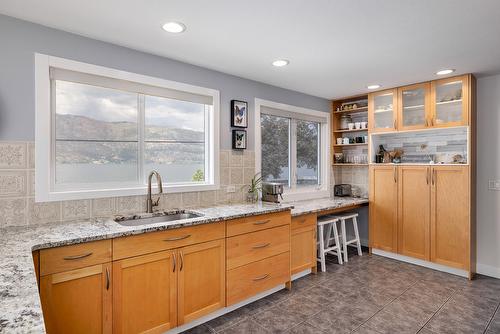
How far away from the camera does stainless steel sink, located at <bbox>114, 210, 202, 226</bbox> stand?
A: 95.8 inches

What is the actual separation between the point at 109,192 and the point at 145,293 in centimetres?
90

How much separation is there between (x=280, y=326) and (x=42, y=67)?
2.71m

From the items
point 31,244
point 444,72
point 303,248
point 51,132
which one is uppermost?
point 444,72

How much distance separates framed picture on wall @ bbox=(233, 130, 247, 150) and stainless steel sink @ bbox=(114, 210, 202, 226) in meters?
1.00

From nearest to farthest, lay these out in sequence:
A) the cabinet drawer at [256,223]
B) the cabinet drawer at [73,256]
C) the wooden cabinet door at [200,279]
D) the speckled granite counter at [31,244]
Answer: the speckled granite counter at [31,244]
the cabinet drawer at [73,256]
the wooden cabinet door at [200,279]
the cabinet drawer at [256,223]

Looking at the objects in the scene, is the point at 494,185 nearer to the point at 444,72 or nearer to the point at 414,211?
the point at 414,211

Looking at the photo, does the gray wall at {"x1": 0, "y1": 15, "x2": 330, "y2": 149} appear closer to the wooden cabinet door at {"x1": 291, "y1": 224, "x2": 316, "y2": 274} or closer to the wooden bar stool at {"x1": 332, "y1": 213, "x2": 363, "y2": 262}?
the wooden cabinet door at {"x1": 291, "y1": 224, "x2": 316, "y2": 274}

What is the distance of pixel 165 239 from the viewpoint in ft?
6.99

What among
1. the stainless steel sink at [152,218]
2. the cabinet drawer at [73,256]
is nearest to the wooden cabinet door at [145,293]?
the cabinet drawer at [73,256]

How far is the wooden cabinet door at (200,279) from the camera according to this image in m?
2.24

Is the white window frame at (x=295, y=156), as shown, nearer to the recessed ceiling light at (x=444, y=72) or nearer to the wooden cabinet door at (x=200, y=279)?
the wooden cabinet door at (x=200, y=279)

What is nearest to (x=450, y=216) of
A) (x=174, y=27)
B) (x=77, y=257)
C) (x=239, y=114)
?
(x=239, y=114)

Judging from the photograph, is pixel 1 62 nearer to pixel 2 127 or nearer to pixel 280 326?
pixel 2 127

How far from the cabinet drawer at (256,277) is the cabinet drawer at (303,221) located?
0.36m
